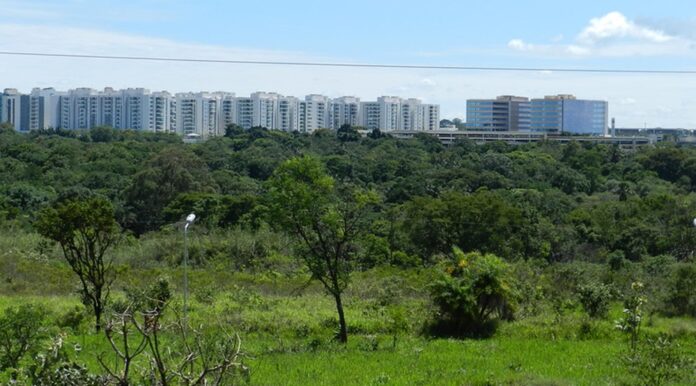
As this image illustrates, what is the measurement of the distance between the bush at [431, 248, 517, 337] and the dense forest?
0.02m

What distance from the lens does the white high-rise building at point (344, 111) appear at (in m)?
124

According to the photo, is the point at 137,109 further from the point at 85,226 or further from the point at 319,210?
the point at 319,210

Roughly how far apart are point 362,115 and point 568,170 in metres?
77.3

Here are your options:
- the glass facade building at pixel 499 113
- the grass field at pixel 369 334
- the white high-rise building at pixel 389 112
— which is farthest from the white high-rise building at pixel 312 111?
the grass field at pixel 369 334

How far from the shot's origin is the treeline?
98.2 ft

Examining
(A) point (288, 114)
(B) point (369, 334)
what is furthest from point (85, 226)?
(A) point (288, 114)

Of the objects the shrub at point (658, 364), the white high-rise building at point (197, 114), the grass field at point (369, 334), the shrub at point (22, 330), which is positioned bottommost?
the grass field at point (369, 334)

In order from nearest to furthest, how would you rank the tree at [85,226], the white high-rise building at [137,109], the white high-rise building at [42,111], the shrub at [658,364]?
the shrub at [658,364] < the tree at [85,226] < the white high-rise building at [137,109] < the white high-rise building at [42,111]

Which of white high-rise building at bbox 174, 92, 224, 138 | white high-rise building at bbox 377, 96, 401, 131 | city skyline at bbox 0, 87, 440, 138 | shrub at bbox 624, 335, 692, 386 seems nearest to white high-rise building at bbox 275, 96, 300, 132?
city skyline at bbox 0, 87, 440, 138

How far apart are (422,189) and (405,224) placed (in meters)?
12.7

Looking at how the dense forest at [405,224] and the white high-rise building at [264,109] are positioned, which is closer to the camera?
the dense forest at [405,224]

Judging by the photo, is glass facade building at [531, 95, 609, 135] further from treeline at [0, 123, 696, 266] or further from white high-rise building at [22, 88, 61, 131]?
white high-rise building at [22, 88, 61, 131]

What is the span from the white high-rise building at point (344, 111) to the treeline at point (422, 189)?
5178 centimetres

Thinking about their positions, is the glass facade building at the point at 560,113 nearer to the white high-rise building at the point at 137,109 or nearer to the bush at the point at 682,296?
the white high-rise building at the point at 137,109
